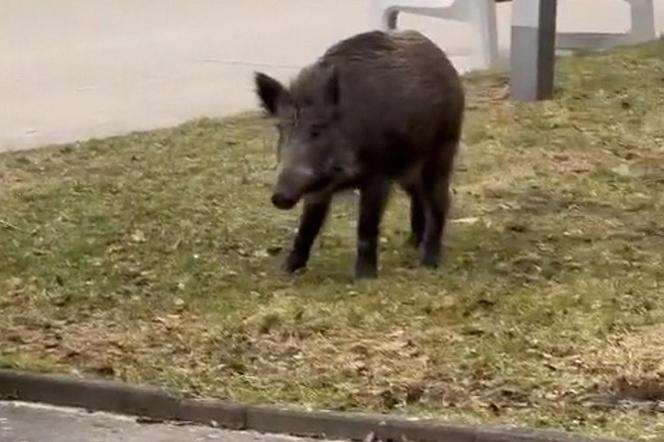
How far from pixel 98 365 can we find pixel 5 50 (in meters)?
8.75

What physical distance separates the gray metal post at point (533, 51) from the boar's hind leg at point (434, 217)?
399 centimetres

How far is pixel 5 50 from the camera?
48.5 ft

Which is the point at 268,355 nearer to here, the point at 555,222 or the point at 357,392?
the point at 357,392

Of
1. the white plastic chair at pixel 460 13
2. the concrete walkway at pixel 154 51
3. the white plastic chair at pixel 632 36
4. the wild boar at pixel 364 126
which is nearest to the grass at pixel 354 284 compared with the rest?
the wild boar at pixel 364 126

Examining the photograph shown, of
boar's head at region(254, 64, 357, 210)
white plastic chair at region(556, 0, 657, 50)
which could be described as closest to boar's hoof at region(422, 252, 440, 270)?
boar's head at region(254, 64, 357, 210)

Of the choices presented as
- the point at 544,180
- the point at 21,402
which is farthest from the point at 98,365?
the point at 544,180

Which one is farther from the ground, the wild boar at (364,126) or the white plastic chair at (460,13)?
the wild boar at (364,126)

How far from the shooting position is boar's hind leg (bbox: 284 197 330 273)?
7.63 meters

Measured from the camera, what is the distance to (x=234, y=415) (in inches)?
232

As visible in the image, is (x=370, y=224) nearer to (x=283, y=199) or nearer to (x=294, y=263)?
(x=294, y=263)

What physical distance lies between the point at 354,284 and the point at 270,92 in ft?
2.80

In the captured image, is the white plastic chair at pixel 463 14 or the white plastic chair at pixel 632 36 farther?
the white plastic chair at pixel 632 36

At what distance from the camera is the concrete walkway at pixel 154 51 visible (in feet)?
40.0

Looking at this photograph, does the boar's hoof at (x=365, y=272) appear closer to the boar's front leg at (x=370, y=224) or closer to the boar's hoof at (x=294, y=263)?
the boar's front leg at (x=370, y=224)
